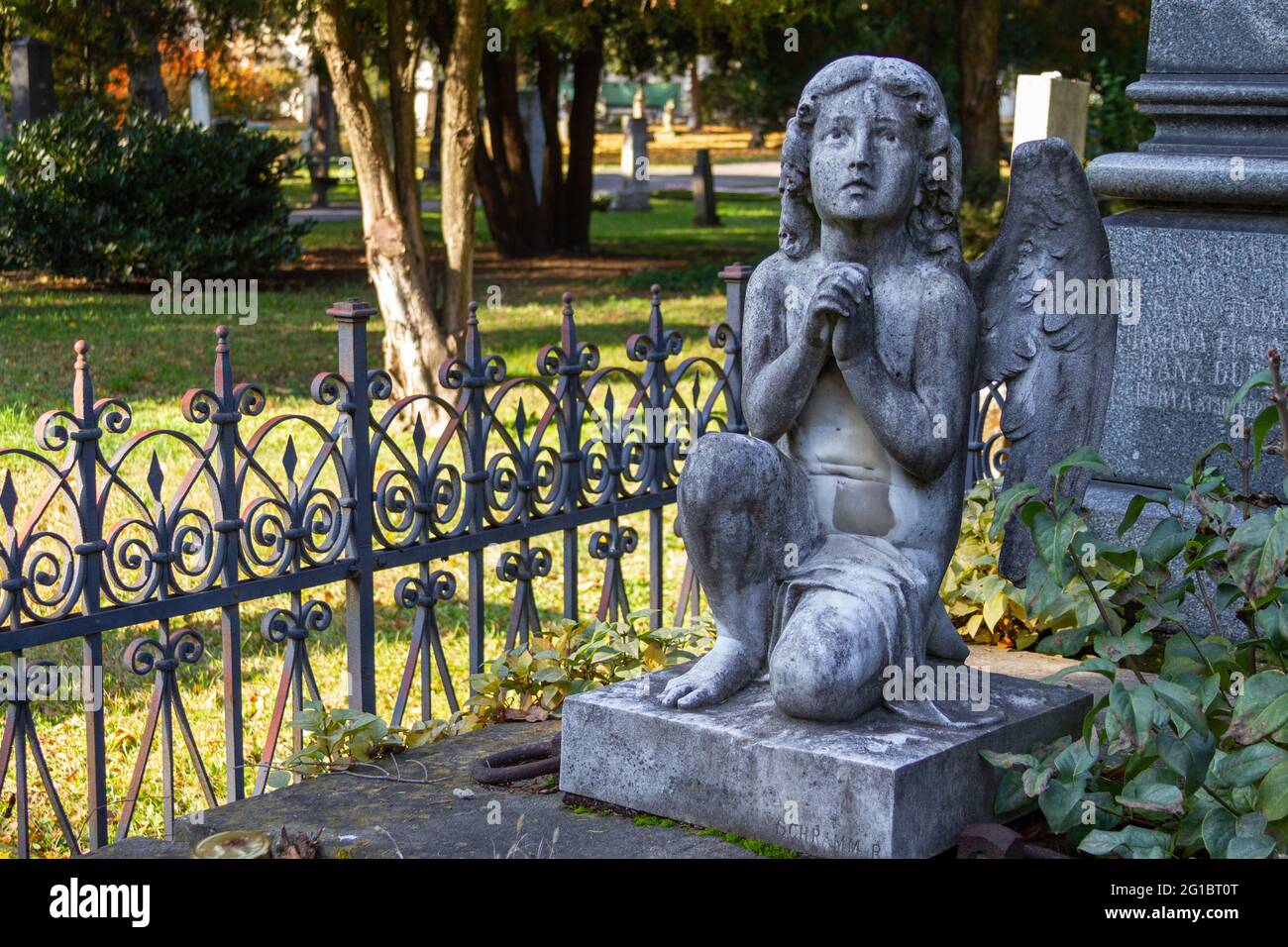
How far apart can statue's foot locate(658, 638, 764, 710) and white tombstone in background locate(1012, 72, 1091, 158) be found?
25.9ft

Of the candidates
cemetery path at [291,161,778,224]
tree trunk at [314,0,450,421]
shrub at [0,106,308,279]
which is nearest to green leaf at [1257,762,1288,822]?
tree trunk at [314,0,450,421]

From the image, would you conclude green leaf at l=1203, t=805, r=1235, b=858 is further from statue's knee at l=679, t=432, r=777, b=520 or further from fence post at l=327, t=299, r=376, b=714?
fence post at l=327, t=299, r=376, b=714

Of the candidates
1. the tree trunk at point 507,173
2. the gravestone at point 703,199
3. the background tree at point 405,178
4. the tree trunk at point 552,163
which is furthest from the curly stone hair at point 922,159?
the gravestone at point 703,199

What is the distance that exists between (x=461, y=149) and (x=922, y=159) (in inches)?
269

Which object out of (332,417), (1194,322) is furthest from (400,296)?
(1194,322)

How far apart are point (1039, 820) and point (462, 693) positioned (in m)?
3.52

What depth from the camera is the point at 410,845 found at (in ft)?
11.6

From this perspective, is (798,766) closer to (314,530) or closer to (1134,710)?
(1134,710)

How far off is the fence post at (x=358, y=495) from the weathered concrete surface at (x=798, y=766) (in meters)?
1.38

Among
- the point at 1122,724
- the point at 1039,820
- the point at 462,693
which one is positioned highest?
the point at 1122,724

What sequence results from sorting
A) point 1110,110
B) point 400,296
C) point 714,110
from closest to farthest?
point 400,296 < point 1110,110 < point 714,110

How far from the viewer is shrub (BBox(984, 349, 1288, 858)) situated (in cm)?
316

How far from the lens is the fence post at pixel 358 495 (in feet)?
16.1
